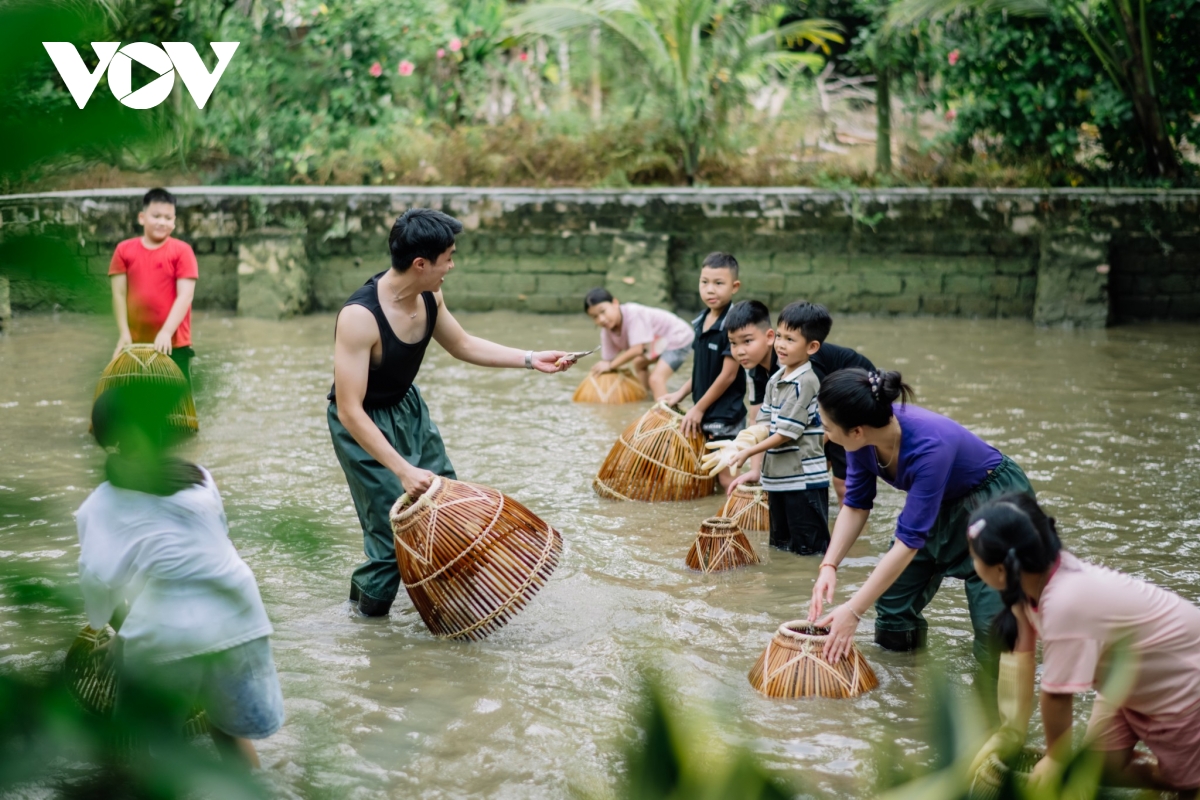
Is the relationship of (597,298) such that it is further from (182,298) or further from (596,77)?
(596,77)

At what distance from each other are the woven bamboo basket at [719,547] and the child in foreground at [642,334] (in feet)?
8.80

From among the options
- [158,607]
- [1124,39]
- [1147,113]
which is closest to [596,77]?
[1124,39]

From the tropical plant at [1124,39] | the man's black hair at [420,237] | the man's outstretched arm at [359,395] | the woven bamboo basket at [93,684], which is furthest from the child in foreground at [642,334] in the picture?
the woven bamboo basket at [93,684]

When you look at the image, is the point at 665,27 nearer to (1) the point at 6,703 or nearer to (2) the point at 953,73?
(2) the point at 953,73

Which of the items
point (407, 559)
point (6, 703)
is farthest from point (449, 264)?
point (6, 703)

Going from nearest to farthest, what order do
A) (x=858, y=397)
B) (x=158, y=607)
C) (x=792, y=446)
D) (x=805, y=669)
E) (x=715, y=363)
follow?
(x=158, y=607)
(x=858, y=397)
(x=805, y=669)
(x=792, y=446)
(x=715, y=363)

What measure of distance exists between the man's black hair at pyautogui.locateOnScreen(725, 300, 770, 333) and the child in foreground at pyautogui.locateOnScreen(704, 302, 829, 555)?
205 millimetres

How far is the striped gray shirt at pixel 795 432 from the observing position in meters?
5.39

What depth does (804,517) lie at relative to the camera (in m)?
5.63

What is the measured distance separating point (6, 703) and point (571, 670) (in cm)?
358

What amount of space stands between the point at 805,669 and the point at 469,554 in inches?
50.6

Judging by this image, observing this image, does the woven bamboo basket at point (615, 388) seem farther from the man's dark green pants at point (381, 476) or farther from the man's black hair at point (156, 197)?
the man's dark green pants at point (381, 476)

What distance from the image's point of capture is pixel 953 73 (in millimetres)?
12523

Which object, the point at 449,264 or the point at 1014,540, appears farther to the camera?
the point at 449,264
